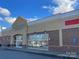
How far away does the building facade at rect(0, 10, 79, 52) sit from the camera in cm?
2902

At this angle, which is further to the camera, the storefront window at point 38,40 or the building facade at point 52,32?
the storefront window at point 38,40

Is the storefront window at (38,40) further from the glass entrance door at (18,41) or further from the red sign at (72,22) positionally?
the red sign at (72,22)

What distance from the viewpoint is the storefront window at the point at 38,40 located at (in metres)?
36.1

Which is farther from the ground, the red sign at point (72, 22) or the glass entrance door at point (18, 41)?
the red sign at point (72, 22)

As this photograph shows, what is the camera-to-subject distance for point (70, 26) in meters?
29.5

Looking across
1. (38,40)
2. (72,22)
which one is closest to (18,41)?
(38,40)

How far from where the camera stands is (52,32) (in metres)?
33.6

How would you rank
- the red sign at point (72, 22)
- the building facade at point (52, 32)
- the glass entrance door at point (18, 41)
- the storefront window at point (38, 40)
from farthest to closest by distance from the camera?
the glass entrance door at point (18, 41) < the storefront window at point (38, 40) < the building facade at point (52, 32) < the red sign at point (72, 22)

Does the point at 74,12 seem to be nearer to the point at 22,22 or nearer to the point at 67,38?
the point at 67,38

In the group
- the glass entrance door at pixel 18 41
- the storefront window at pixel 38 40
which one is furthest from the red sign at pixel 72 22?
the glass entrance door at pixel 18 41

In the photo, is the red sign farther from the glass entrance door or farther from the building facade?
the glass entrance door

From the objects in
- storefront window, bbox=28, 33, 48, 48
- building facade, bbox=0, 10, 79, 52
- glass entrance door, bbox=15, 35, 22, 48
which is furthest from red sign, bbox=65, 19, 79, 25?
glass entrance door, bbox=15, 35, 22, 48

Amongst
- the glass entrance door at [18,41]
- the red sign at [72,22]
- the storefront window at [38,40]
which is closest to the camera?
the red sign at [72,22]

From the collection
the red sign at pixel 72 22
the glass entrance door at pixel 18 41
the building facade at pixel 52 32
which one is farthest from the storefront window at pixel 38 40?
the red sign at pixel 72 22
